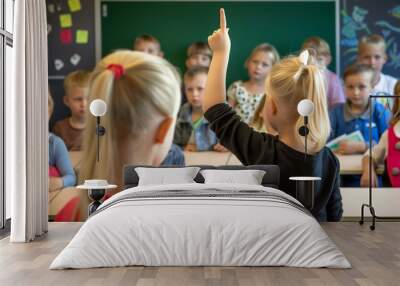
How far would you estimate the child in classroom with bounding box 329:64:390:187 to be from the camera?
7.88 metres

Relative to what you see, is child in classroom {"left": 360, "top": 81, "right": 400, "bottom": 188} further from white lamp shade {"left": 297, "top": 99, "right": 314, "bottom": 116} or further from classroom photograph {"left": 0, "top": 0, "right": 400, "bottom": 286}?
white lamp shade {"left": 297, "top": 99, "right": 314, "bottom": 116}

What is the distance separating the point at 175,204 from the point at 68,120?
3.40 m

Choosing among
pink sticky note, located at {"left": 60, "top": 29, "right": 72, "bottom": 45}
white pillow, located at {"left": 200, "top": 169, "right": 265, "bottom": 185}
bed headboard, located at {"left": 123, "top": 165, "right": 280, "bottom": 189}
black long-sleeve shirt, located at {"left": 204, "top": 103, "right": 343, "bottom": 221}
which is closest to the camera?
white pillow, located at {"left": 200, "top": 169, "right": 265, "bottom": 185}

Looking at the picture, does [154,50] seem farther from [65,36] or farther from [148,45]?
[65,36]

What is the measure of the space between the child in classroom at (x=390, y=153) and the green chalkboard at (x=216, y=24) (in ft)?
3.93

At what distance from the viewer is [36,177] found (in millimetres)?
6266

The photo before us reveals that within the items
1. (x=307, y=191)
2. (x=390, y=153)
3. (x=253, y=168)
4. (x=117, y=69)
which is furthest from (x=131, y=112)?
(x=390, y=153)

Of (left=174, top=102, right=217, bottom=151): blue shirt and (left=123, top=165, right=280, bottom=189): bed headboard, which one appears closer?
(left=123, top=165, right=280, bottom=189): bed headboard

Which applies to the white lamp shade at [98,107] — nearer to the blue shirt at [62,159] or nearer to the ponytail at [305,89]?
Answer: the blue shirt at [62,159]

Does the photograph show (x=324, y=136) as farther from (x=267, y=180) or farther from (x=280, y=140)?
(x=267, y=180)

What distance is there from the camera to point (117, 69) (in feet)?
26.1

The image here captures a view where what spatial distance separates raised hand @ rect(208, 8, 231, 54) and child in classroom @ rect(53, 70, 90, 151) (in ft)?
5.22

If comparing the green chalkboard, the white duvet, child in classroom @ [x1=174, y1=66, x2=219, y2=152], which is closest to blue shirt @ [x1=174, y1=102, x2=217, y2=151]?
child in classroom @ [x1=174, y1=66, x2=219, y2=152]

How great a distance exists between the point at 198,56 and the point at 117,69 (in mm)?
1014
